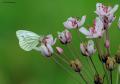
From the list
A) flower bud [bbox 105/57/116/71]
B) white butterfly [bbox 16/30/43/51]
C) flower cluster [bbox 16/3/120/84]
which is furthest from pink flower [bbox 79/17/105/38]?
white butterfly [bbox 16/30/43/51]

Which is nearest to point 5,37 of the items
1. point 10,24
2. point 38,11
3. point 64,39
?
point 10,24

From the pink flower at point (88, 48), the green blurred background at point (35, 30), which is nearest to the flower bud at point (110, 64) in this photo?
the pink flower at point (88, 48)

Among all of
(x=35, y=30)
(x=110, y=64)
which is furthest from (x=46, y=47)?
(x=35, y=30)

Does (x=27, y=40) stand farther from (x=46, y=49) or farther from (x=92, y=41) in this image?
(x=92, y=41)

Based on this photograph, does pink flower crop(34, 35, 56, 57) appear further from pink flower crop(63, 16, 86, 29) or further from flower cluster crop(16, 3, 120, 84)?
pink flower crop(63, 16, 86, 29)

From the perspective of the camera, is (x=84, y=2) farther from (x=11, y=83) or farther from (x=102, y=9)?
(x=102, y=9)

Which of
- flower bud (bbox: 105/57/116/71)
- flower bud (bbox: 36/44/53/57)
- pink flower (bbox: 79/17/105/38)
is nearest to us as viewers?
flower bud (bbox: 105/57/116/71)
